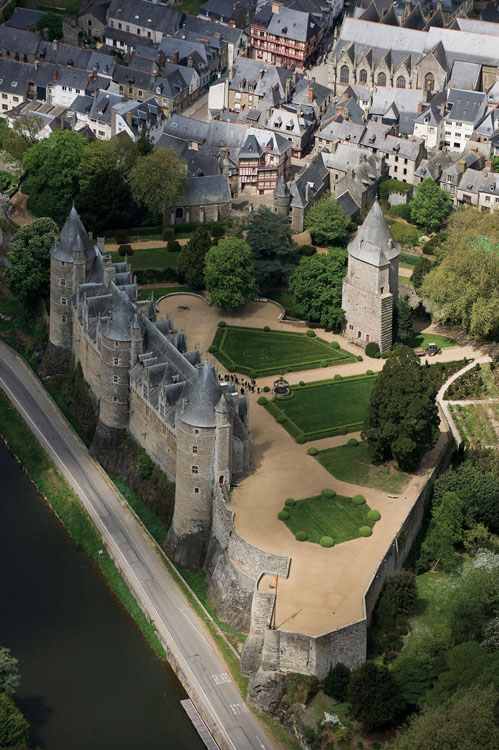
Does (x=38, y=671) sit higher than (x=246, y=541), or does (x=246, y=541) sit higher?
(x=246, y=541)

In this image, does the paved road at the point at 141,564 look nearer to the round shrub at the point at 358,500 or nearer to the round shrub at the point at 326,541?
the round shrub at the point at 326,541

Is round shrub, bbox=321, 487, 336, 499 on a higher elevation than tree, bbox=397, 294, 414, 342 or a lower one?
lower

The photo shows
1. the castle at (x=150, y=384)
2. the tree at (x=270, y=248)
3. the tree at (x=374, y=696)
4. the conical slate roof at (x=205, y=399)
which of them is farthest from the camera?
the tree at (x=270, y=248)

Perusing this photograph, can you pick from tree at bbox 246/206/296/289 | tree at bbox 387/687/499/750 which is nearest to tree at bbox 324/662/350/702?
tree at bbox 387/687/499/750

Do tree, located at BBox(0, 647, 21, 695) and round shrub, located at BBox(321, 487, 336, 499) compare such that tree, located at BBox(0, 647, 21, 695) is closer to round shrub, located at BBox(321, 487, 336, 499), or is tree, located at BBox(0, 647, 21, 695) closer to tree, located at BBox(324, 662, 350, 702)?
tree, located at BBox(324, 662, 350, 702)

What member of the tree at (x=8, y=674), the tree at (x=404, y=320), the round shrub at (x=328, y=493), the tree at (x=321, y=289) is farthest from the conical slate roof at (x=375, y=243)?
the tree at (x=8, y=674)

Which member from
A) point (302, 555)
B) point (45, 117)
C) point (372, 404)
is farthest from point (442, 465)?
point (45, 117)

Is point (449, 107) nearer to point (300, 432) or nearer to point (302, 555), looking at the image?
point (300, 432)
